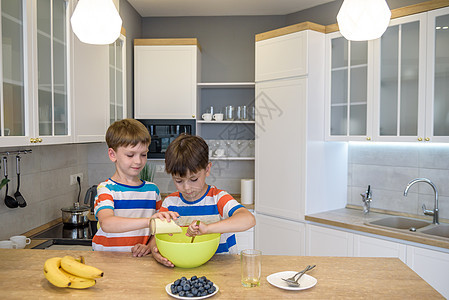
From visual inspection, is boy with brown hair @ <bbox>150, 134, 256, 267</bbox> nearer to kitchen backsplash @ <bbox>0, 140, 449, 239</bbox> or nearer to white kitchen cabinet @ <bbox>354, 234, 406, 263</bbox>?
kitchen backsplash @ <bbox>0, 140, 449, 239</bbox>

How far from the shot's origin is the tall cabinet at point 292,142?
10.2 feet

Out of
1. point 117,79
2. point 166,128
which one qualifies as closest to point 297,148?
point 166,128

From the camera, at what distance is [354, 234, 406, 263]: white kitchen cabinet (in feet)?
8.40

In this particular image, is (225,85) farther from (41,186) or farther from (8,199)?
(8,199)

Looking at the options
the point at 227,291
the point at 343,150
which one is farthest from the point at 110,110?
the point at 227,291

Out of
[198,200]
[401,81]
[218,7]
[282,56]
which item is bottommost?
[198,200]

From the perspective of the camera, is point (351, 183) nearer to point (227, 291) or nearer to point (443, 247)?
point (443, 247)

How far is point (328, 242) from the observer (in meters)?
2.97

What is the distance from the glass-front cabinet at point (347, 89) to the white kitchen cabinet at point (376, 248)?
77 centimetres

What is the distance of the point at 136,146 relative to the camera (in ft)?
5.42

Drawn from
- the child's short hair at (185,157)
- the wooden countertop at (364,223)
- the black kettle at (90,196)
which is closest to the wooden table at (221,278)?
the child's short hair at (185,157)

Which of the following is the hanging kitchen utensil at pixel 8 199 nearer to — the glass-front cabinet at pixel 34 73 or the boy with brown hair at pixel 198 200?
the glass-front cabinet at pixel 34 73

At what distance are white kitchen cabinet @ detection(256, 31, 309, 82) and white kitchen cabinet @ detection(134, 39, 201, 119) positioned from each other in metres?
0.66

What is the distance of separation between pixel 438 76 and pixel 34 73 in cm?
246
